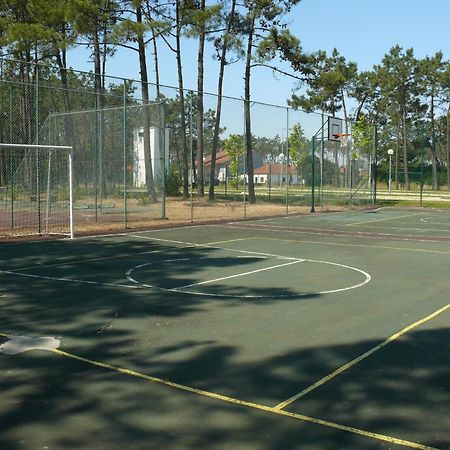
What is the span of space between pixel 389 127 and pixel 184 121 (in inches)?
1778

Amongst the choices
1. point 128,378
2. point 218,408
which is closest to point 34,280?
point 128,378

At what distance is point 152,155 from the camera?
20.0 m

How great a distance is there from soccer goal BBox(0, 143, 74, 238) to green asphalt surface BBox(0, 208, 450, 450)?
4890 millimetres

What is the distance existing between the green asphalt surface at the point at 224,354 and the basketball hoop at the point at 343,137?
17.6 m

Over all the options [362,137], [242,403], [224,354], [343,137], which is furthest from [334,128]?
[242,403]

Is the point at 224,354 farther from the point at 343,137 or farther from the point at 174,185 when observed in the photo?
the point at 174,185

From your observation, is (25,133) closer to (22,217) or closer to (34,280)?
(22,217)

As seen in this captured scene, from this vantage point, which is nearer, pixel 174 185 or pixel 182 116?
pixel 182 116

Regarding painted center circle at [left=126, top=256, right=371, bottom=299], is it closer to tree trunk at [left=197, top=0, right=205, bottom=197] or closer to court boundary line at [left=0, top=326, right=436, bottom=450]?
court boundary line at [left=0, top=326, right=436, bottom=450]

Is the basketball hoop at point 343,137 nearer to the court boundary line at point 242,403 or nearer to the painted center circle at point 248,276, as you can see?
the painted center circle at point 248,276

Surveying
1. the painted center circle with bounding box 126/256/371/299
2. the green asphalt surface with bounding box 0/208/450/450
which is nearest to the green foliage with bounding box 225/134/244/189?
the painted center circle with bounding box 126/256/371/299

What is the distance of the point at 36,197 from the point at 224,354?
13046mm

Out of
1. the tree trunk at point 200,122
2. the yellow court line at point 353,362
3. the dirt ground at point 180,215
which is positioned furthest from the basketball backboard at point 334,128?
the yellow court line at point 353,362

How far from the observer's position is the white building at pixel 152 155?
19312 millimetres
